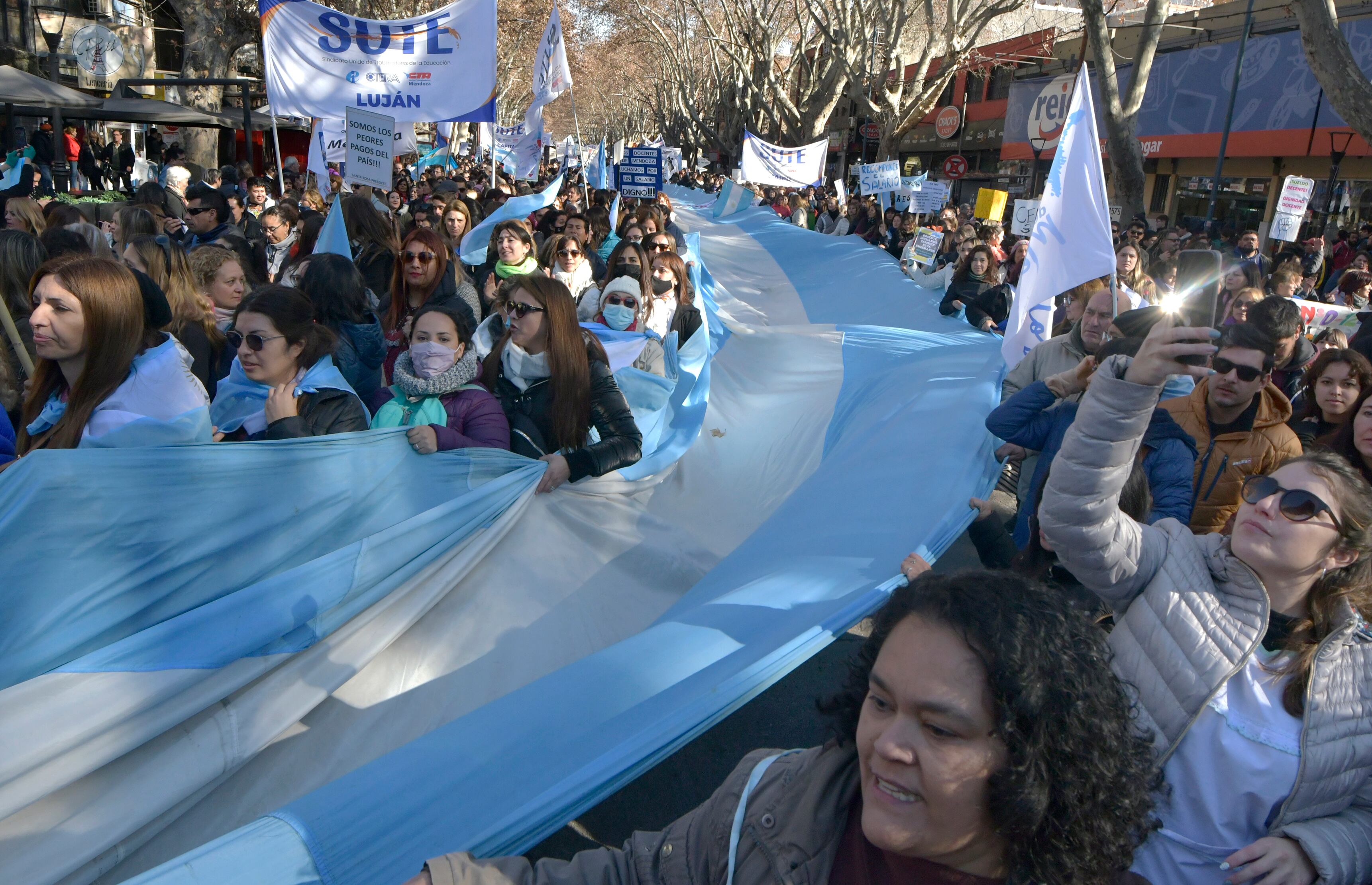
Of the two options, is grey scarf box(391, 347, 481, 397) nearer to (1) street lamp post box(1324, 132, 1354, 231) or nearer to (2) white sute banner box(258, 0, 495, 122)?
(2) white sute banner box(258, 0, 495, 122)

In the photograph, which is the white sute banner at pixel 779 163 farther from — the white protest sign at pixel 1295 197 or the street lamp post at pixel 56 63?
the street lamp post at pixel 56 63

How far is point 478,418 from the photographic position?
3662mm

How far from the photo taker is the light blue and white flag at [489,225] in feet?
26.0

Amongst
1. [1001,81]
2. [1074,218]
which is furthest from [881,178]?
[1001,81]

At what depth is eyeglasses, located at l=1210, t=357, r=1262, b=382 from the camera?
340 centimetres

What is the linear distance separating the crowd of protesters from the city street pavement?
911 mm

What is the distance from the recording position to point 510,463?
3.42m

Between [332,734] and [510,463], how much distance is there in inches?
45.4

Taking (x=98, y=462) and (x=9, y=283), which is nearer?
(x=98, y=462)

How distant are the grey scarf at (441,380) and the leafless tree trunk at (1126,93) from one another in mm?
11175

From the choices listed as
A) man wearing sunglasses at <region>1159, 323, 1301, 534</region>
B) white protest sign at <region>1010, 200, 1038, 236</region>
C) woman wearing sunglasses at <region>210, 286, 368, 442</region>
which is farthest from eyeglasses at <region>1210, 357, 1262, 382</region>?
white protest sign at <region>1010, 200, 1038, 236</region>

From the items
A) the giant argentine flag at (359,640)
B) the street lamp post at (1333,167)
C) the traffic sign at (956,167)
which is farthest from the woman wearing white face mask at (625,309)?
the traffic sign at (956,167)

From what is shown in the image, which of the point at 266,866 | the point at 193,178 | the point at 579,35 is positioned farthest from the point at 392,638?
the point at 579,35

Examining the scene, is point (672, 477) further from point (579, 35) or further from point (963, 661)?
point (579, 35)
